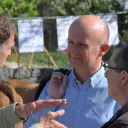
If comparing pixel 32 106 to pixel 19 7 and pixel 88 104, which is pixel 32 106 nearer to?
pixel 88 104

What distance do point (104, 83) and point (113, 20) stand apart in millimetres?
7855

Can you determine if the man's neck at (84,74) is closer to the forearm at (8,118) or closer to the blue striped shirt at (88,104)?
the blue striped shirt at (88,104)

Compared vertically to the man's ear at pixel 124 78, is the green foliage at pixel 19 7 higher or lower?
lower

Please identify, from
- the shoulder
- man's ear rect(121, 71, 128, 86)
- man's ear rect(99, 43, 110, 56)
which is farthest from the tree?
the shoulder

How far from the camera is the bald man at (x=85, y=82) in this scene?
2996mm

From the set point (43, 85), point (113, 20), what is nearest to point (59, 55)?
point (113, 20)

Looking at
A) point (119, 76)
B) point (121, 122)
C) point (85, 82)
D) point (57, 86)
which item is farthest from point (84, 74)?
point (121, 122)

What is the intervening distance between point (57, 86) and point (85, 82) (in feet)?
0.62

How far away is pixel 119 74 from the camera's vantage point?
2393 mm

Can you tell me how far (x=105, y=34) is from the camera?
3104mm

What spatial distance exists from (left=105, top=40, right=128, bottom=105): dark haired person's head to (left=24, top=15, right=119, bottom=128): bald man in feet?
1.73

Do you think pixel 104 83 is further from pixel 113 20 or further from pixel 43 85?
pixel 113 20

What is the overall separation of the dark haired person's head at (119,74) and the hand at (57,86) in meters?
0.63

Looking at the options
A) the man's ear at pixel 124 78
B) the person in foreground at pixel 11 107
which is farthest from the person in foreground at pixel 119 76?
the person in foreground at pixel 11 107
